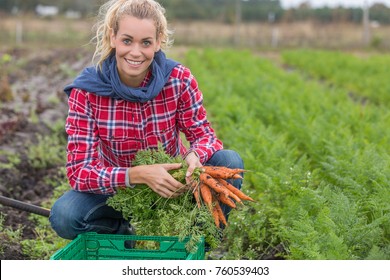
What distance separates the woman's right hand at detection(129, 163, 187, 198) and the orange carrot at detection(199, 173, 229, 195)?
120 mm

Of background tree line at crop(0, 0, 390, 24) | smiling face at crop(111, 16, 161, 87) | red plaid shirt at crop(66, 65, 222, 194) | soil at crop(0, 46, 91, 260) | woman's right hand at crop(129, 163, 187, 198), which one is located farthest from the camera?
background tree line at crop(0, 0, 390, 24)

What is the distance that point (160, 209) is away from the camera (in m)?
3.86

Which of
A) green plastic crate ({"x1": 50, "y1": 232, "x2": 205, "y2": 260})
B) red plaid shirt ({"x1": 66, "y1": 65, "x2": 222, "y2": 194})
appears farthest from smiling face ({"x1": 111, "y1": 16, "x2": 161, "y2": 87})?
green plastic crate ({"x1": 50, "y1": 232, "x2": 205, "y2": 260})

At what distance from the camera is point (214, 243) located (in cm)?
381

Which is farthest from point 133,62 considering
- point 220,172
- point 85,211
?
point 85,211

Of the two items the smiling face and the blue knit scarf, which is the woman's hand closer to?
the blue knit scarf

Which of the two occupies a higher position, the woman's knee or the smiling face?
the smiling face

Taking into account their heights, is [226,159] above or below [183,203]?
above

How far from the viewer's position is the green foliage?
3740 millimetres

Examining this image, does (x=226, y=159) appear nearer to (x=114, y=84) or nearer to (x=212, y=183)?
(x=212, y=183)

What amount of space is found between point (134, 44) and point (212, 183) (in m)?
0.90

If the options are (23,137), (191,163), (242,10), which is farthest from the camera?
(242,10)

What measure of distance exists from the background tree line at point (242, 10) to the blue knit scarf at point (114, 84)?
35135mm

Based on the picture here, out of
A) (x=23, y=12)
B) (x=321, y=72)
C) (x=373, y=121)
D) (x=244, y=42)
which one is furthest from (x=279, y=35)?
(x=373, y=121)
